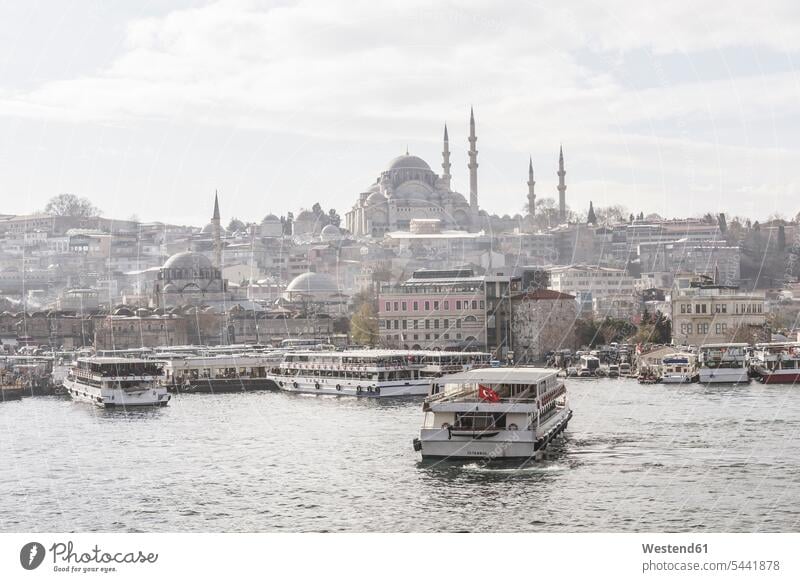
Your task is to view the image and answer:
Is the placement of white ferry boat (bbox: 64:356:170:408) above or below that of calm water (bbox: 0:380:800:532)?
above

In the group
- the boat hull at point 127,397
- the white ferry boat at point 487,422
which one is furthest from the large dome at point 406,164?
the white ferry boat at point 487,422

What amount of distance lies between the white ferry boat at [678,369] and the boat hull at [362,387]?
272 centimetres

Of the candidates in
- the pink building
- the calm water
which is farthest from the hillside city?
the calm water

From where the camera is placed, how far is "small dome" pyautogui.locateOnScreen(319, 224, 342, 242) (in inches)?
1624

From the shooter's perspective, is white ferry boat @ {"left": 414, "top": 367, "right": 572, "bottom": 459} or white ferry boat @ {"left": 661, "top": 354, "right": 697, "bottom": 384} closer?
white ferry boat @ {"left": 414, "top": 367, "right": 572, "bottom": 459}

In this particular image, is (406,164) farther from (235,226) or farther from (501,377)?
(501,377)

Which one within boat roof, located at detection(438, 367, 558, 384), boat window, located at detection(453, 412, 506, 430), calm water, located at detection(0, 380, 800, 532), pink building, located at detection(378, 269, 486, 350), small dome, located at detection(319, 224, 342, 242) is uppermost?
small dome, located at detection(319, 224, 342, 242)

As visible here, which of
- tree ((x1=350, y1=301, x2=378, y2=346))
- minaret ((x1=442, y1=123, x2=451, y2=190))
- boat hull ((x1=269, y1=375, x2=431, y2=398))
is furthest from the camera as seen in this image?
minaret ((x1=442, y1=123, x2=451, y2=190))

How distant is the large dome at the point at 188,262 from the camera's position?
1188 inches

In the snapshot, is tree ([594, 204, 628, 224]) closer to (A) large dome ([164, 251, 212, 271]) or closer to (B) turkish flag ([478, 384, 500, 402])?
(A) large dome ([164, 251, 212, 271])

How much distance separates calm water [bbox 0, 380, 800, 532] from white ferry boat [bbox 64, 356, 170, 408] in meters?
1.53

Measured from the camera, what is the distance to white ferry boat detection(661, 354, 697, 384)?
1505cm

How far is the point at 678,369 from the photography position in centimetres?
1543
